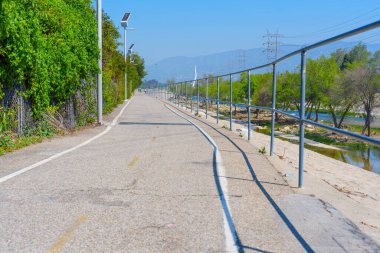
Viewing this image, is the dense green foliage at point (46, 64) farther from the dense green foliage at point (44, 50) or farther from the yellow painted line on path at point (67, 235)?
the yellow painted line on path at point (67, 235)

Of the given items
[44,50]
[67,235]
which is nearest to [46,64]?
[44,50]

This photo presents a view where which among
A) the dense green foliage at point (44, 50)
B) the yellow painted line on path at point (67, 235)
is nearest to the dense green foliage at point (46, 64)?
the dense green foliage at point (44, 50)

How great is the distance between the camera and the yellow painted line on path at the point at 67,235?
477 cm

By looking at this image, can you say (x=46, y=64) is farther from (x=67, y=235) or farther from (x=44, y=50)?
(x=67, y=235)

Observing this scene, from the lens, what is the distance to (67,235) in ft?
17.0

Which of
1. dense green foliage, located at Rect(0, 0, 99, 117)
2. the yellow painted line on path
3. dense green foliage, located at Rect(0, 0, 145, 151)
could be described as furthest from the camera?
dense green foliage, located at Rect(0, 0, 145, 151)

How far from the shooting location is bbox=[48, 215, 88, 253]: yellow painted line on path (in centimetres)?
477

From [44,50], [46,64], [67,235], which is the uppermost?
[44,50]

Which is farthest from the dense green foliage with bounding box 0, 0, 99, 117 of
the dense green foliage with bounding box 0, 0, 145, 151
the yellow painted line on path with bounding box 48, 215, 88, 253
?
the yellow painted line on path with bounding box 48, 215, 88, 253

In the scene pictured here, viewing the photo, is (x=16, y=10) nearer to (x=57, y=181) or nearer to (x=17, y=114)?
(x=17, y=114)

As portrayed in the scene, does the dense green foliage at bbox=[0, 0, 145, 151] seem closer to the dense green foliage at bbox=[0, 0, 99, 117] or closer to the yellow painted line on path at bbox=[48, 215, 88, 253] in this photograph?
the dense green foliage at bbox=[0, 0, 99, 117]

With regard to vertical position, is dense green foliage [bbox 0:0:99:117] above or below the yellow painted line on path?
above

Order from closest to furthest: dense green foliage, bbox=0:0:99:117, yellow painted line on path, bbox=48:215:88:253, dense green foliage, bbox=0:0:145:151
A: 1. yellow painted line on path, bbox=48:215:88:253
2. dense green foliage, bbox=0:0:99:117
3. dense green foliage, bbox=0:0:145:151

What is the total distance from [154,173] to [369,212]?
12.3ft
